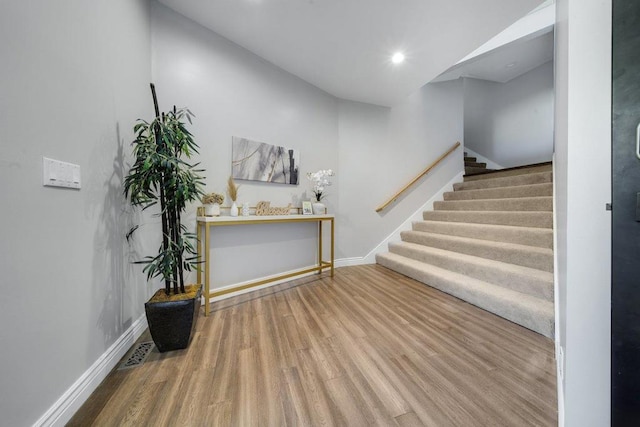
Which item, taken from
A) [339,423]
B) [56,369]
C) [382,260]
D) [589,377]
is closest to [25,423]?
[56,369]

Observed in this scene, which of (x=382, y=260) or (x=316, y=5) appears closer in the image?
(x=316, y=5)

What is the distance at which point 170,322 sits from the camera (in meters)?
1.48

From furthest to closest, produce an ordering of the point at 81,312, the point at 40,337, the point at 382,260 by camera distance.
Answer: the point at 382,260, the point at 81,312, the point at 40,337

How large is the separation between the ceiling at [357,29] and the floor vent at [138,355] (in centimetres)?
279

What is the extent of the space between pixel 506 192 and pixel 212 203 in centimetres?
390

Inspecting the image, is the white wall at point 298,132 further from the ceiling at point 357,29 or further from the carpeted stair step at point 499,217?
the carpeted stair step at point 499,217

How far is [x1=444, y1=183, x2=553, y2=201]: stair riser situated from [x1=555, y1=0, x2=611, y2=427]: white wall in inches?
108

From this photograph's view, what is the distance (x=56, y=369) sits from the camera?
3.21 feet

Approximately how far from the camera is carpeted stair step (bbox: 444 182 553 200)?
114 inches

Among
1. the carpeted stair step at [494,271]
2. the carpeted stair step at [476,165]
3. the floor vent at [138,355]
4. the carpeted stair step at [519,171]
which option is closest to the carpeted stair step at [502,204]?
Result: the carpeted stair step at [519,171]

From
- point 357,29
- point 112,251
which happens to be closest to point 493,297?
point 357,29

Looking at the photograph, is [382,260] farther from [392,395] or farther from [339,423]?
[339,423]

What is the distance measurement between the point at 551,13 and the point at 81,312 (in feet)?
17.4

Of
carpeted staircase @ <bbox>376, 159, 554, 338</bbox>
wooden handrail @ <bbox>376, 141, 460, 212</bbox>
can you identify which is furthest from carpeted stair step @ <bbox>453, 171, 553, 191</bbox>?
wooden handrail @ <bbox>376, 141, 460, 212</bbox>
